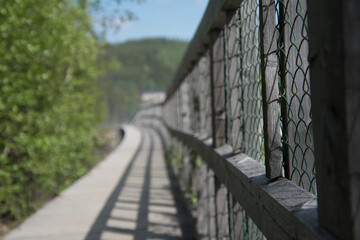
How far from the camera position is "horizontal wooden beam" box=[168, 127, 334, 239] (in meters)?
1.10

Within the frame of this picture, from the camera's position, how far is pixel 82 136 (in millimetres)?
10133

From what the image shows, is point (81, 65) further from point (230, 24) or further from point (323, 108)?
point (323, 108)

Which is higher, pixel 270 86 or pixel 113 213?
pixel 270 86

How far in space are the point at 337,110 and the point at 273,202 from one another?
21.9 inches

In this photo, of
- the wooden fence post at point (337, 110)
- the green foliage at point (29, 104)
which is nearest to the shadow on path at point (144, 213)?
the green foliage at point (29, 104)

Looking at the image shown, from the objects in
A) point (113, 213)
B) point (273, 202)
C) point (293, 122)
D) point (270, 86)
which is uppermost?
point (270, 86)

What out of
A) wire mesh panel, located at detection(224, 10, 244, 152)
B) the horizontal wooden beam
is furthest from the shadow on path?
the horizontal wooden beam

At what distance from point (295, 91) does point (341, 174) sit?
0.63 meters

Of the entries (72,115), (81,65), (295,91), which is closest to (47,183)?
(72,115)

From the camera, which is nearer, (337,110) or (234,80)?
(337,110)

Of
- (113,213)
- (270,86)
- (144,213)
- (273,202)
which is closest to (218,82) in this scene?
(270,86)

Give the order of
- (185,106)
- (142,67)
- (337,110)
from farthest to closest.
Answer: (142,67) → (185,106) → (337,110)

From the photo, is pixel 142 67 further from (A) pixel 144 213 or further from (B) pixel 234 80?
(B) pixel 234 80

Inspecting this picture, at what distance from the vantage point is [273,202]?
4.45ft
